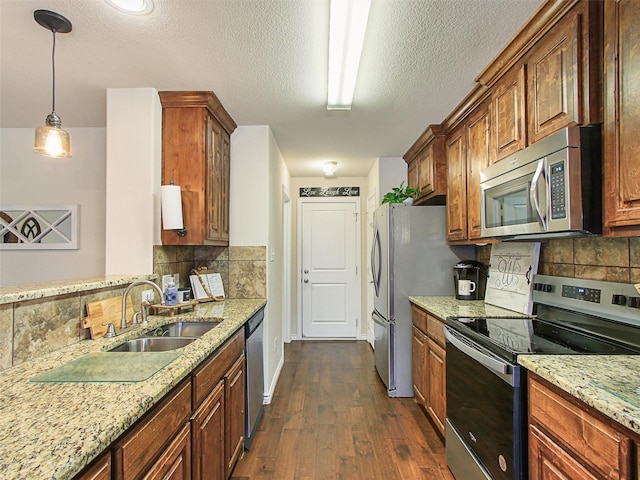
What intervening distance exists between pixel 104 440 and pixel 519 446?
4.64 ft

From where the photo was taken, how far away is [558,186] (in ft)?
4.69

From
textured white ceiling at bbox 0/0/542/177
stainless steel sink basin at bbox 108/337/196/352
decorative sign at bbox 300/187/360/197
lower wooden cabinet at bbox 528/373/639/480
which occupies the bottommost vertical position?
lower wooden cabinet at bbox 528/373/639/480

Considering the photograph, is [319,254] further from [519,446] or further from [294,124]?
[519,446]

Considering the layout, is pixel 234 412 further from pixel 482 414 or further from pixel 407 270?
pixel 407 270

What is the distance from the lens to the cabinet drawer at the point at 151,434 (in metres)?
0.89

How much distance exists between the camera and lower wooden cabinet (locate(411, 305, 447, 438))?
226 centimetres

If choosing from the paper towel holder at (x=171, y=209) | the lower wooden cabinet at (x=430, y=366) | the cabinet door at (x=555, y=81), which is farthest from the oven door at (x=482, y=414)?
the paper towel holder at (x=171, y=209)

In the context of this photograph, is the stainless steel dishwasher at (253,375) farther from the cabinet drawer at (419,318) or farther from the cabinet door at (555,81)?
the cabinet door at (555,81)

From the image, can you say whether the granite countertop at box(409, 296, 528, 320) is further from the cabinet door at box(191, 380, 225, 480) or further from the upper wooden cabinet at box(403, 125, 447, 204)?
the cabinet door at box(191, 380, 225, 480)

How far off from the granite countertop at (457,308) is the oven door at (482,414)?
0.77 feet

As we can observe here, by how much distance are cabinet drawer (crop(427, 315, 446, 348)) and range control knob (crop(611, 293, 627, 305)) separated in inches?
35.7

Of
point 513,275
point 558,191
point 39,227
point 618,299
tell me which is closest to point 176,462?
point 558,191

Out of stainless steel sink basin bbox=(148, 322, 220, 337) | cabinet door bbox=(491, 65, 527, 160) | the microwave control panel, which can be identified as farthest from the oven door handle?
stainless steel sink basin bbox=(148, 322, 220, 337)

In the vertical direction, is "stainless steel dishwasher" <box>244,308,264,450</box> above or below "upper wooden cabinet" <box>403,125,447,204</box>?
below
